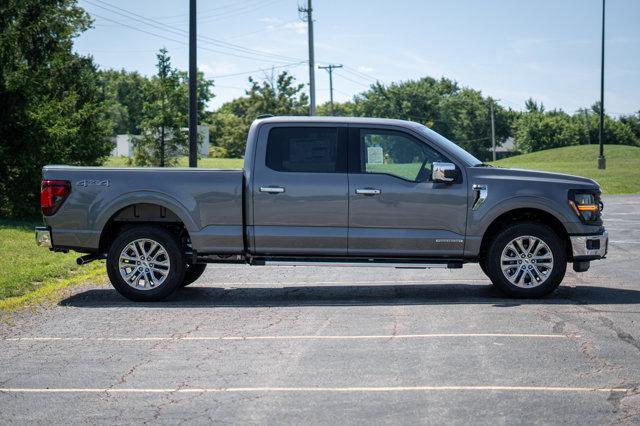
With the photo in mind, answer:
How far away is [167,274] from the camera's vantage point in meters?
10.2

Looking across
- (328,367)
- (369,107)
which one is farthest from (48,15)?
(369,107)

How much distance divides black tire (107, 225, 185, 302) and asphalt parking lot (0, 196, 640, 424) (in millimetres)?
181

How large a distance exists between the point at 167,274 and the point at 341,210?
2.18 m

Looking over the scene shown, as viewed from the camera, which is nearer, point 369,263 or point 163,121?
point 369,263

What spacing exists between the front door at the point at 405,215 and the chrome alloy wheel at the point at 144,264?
7.36 feet

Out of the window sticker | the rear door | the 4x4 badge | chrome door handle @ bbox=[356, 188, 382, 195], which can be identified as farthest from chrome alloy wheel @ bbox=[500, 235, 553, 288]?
the 4x4 badge

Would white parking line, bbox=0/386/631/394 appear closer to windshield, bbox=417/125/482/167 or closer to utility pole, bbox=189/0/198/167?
windshield, bbox=417/125/482/167

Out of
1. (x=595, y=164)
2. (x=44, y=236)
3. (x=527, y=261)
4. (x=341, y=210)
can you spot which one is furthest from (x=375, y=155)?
(x=595, y=164)

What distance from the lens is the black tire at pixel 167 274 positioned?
33.3ft

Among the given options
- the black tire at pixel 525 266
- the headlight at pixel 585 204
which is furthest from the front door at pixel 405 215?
the headlight at pixel 585 204

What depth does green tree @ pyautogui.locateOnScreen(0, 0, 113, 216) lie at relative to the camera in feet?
69.6

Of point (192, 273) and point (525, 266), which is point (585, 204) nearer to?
point (525, 266)

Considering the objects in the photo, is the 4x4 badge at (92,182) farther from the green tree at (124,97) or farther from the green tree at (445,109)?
the green tree at (124,97)

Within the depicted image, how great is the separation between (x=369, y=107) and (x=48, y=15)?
104 metres
